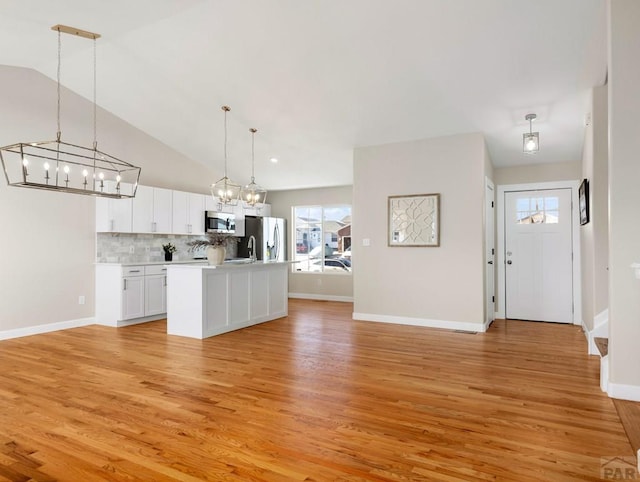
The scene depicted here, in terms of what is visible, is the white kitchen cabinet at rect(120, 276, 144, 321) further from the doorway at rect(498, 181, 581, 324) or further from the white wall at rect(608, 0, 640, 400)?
the white wall at rect(608, 0, 640, 400)

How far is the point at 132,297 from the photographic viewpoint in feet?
19.4

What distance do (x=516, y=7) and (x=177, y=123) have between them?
4.83m

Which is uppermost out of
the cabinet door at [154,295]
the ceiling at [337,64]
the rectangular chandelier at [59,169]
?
the ceiling at [337,64]

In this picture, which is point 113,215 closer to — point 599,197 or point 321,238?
point 321,238

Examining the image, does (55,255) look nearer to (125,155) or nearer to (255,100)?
(125,155)

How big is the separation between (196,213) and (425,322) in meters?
4.30

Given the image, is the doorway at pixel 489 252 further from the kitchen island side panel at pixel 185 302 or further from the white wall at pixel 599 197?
the kitchen island side panel at pixel 185 302

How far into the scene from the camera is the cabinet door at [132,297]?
580cm

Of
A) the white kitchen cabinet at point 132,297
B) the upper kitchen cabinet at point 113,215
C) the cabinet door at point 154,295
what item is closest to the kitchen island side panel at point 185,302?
the white kitchen cabinet at point 132,297

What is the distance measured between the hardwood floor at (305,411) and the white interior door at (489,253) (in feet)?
3.71

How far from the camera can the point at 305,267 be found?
902 cm

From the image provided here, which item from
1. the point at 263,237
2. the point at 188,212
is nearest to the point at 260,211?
the point at 263,237

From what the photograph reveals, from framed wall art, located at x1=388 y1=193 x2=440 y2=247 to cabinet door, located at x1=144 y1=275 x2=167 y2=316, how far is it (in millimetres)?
3627

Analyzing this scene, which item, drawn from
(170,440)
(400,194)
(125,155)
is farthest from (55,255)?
(400,194)
